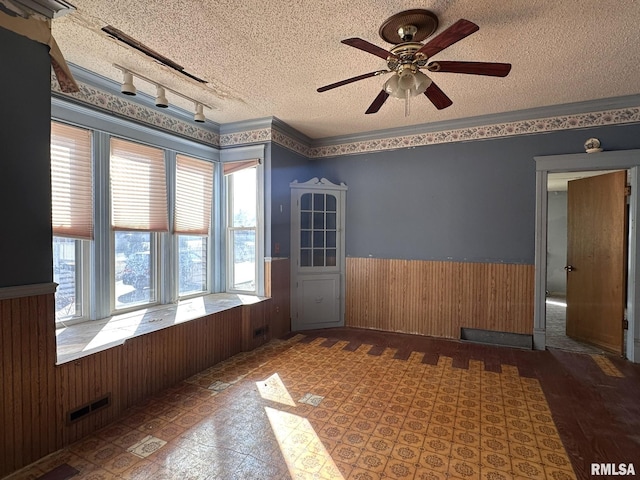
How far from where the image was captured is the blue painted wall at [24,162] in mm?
1891

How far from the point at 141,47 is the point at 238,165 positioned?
1.91 metres

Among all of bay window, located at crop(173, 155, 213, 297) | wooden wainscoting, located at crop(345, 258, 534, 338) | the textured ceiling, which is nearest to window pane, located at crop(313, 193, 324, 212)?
wooden wainscoting, located at crop(345, 258, 534, 338)

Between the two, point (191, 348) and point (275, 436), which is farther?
point (191, 348)

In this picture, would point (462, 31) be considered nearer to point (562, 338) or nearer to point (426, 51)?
point (426, 51)

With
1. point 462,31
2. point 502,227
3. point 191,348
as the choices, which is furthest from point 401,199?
point 191,348

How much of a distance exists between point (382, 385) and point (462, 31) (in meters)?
2.77

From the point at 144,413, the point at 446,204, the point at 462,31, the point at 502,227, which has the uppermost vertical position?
the point at 462,31

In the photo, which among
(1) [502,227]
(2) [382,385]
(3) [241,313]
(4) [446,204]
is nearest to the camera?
(2) [382,385]

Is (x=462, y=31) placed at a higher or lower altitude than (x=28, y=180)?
higher

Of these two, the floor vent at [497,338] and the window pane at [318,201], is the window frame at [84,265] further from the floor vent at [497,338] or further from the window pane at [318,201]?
the floor vent at [497,338]

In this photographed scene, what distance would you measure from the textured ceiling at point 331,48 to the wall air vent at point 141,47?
0.18 ft

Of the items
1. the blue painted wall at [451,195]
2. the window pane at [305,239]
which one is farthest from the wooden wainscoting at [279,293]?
the blue painted wall at [451,195]

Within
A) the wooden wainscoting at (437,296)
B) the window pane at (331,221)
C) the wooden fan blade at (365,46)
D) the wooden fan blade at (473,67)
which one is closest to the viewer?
the wooden fan blade at (365,46)

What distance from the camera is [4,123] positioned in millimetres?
1881
